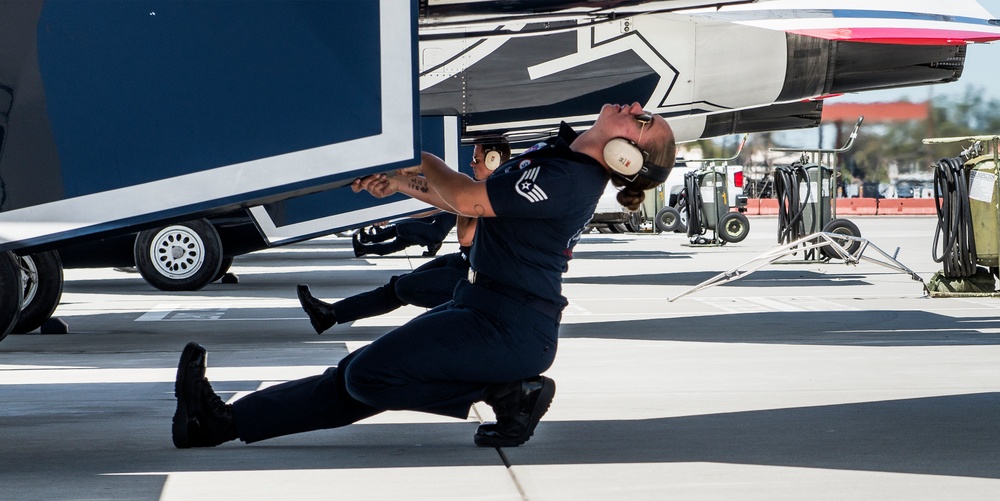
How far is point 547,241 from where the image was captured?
4699 millimetres

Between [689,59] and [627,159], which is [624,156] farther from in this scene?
[689,59]

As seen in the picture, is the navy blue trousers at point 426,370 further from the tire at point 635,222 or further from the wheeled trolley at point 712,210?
the tire at point 635,222

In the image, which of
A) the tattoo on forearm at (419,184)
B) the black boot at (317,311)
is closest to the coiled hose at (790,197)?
the black boot at (317,311)

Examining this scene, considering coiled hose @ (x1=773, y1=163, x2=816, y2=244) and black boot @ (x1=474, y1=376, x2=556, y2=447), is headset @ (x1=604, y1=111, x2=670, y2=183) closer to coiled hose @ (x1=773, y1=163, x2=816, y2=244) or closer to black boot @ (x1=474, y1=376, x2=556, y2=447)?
black boot @ (x1=474, y1=376, x2=556, y2=447)

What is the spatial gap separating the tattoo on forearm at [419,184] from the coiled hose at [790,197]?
14.0 meters

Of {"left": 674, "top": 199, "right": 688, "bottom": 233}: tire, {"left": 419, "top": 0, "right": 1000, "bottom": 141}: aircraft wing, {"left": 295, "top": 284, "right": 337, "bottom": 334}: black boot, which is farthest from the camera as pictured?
{"left": 674, "top": 199, "right": 688, "bottom": 233}: tire

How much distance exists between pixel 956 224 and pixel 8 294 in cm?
875

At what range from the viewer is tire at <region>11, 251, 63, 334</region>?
9258 millimetres

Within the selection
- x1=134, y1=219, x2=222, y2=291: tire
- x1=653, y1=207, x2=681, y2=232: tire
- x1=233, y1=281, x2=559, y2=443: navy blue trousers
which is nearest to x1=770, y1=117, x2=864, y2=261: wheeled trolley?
x1=134, y1=219, x2=222, y2=291: tire

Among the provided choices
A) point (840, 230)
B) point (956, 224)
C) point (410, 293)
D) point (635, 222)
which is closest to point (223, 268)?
point (410, 293)

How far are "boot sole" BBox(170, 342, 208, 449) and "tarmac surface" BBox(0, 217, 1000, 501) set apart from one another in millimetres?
60

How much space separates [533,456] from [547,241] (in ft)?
2.63

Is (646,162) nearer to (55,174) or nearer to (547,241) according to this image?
(547,241)

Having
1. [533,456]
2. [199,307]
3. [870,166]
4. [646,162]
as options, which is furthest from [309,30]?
[870,166]
